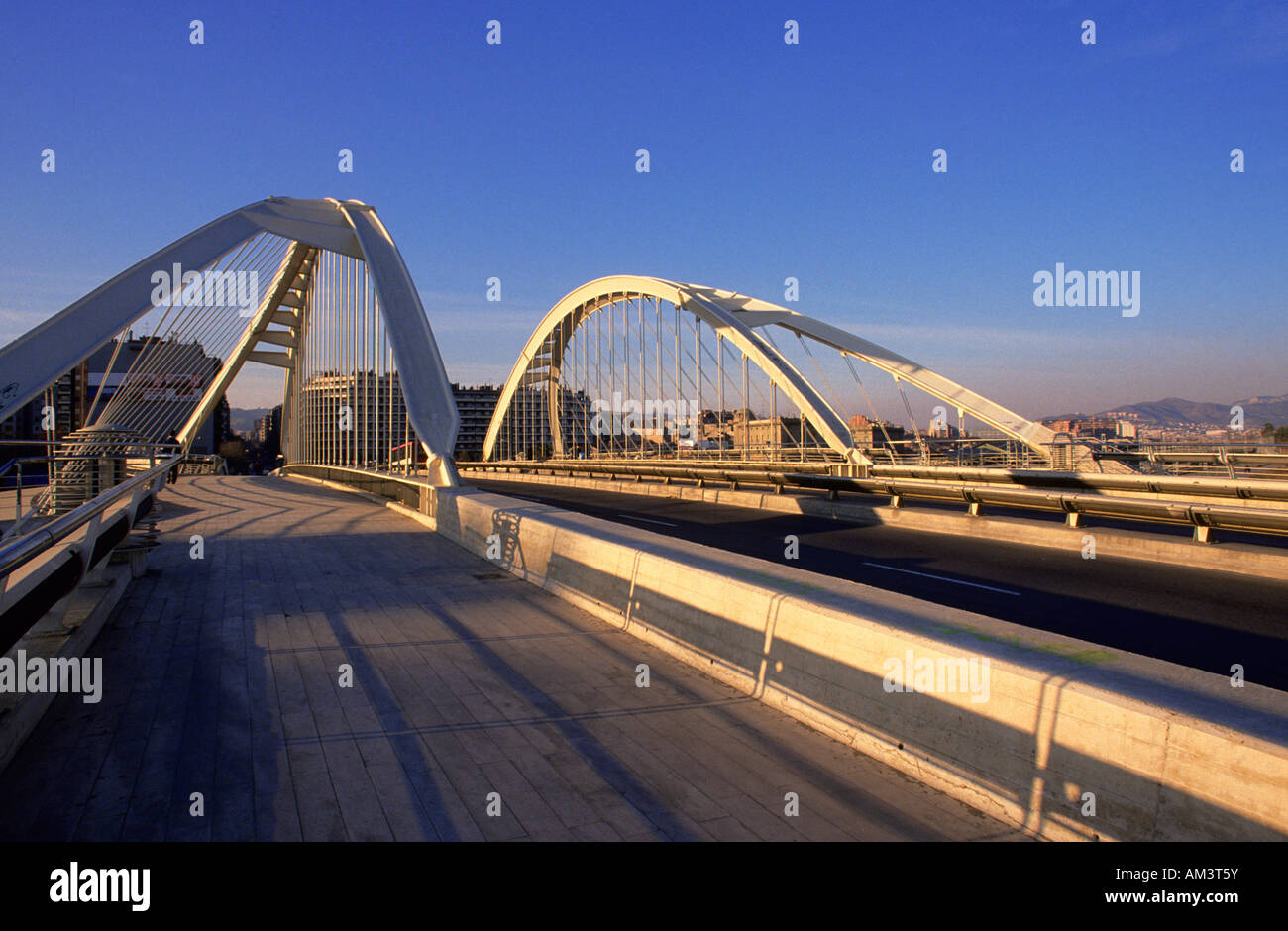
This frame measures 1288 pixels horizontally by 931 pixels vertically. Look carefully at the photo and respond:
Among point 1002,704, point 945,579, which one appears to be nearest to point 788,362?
point 945,579

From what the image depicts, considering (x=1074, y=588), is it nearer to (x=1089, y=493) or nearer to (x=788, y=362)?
(x=1089, y=493)

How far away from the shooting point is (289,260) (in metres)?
32.1

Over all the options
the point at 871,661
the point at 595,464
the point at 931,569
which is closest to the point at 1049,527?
the point at 931,569

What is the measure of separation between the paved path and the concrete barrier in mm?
201

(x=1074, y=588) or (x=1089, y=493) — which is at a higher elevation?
(x=1089, y=493)

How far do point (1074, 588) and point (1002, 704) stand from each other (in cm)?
577

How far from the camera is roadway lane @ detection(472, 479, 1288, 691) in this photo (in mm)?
6000

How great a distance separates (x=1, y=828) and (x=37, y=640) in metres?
2.84

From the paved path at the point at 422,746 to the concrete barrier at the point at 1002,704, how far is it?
201 millimetres

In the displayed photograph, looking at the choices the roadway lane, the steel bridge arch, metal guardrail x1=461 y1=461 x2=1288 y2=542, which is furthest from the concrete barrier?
the steel bridge arch

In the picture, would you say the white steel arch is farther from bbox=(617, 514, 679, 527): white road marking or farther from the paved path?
the paved path

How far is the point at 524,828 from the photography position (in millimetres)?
3307
